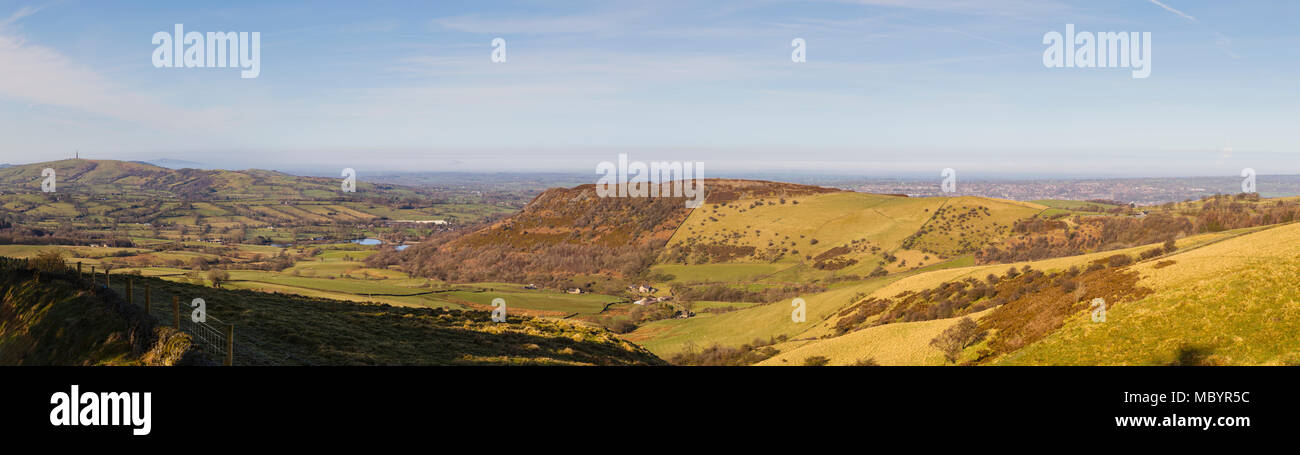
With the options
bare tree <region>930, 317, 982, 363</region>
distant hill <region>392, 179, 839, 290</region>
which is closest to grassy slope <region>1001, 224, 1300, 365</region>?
bare tree <region>930, 317, 982, 363</region>

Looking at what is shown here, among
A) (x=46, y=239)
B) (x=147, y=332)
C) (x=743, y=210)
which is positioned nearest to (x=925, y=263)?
(x=743, y=210)

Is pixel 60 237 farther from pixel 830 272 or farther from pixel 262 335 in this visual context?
pixel 830 272

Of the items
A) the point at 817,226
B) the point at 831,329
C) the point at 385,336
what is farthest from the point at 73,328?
the point at 817,226

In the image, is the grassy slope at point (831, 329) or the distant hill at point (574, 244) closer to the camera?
the grassy slope at point (831, 329)

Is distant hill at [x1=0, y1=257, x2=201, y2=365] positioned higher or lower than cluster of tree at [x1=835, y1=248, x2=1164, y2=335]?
higher

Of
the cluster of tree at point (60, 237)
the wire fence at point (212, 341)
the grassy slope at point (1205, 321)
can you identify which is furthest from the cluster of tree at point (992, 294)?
the cluster of tree at point (60, 237)

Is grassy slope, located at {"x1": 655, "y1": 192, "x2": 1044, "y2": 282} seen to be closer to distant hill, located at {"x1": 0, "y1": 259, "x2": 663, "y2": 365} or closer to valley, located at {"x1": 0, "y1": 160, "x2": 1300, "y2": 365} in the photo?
valley, located at {"x1": 0, "y1": 160, "x2": 1300, "y2": 365}

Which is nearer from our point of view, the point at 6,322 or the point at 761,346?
the point at 6,322

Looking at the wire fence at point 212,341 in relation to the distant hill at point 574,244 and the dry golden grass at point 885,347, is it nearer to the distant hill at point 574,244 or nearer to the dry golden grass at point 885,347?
the dry golden grass at point 885,347

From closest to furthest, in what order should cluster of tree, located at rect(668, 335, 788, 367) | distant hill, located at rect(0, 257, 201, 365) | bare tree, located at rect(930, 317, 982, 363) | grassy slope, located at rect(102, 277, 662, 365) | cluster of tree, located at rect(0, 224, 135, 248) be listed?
distant hill, located at rect(0, 257, 201, 365) < grassy slope, located at rect(102, 277, 662, 365) < bare tree, located at rect(930, 317, 982, 363) < cluster of tree, located at rect(668, 335, 788, 367) < cluster of tree, located at rect(0, 224, 135, 248)
